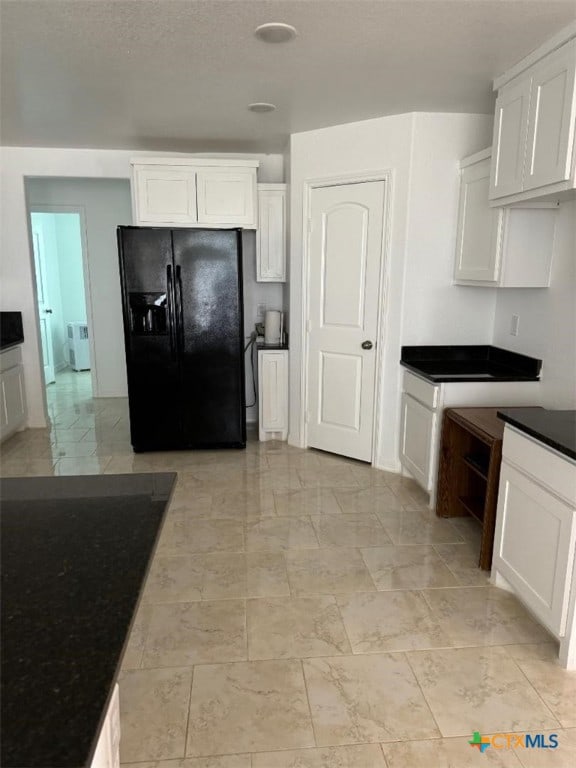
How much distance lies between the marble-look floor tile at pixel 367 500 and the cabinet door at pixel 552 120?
201 cm

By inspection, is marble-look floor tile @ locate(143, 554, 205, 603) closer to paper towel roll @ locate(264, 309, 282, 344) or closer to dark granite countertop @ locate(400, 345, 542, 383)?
dark granite countertop @ locate(400, 345, 542, 383)

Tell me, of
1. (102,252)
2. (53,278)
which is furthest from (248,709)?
(53,278)

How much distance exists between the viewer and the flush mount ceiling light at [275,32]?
225 cm

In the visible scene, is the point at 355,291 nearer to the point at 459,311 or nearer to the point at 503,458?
the point at 459,311

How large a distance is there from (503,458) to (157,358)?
2.73m

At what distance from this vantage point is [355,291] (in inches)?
153

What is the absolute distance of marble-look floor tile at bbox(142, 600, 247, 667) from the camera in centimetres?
205

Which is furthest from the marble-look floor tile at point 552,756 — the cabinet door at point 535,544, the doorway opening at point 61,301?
the doorway opening at point 61,301

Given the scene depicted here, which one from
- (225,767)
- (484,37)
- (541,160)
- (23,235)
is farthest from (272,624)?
(23,235)

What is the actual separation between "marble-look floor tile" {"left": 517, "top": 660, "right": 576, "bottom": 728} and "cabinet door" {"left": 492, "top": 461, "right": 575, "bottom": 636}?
0.15m

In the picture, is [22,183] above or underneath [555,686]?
above

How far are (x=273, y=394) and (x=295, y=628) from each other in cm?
250

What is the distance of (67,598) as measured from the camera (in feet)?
A: 3.08

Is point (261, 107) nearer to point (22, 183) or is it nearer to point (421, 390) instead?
point (421, 390)
